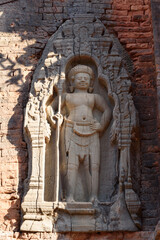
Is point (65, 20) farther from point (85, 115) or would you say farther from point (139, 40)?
point (85, 115)

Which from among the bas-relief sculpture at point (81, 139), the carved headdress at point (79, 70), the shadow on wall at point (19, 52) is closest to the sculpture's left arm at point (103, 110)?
the bas-relief sculpture at point (81, 139)

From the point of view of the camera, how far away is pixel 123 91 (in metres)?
9.10

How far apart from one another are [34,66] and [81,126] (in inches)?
57.3

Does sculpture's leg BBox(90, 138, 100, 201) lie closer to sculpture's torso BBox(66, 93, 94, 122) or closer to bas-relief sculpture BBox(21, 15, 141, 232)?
bas-relief sculpture BBox(21, 15, 141, 232)

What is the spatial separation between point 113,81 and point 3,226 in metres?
2.74

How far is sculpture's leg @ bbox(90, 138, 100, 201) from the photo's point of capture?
8562 mm

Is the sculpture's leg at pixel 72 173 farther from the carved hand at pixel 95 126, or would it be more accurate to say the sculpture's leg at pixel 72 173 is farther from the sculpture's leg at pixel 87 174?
the carved hand at pixel 95 126

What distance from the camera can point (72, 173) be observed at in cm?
866

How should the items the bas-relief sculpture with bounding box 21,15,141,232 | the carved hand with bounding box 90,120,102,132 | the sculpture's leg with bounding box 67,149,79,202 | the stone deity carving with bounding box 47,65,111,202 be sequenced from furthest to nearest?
1. the carved hand with bounding box 90,120,102,132
2. the stone deity carving with bounding box 47,65,111,202
3. the sculpture's leg with bounding box 67,149,79,202
4. the bas-relief sculpture with bounding box 21,15,141,232

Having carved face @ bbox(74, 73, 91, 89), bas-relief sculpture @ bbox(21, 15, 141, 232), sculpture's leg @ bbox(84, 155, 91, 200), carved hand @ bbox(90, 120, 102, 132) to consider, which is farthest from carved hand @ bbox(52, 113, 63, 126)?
sculpture's leg @ bbox(84, 155, 91, 200)

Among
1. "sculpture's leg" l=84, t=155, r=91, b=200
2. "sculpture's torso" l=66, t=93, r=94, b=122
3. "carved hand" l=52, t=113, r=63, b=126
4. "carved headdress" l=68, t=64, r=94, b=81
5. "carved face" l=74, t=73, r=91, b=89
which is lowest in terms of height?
"sculpture's leg" l=84, t=155, r=91, b=200

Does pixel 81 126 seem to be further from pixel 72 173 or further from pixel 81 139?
pixel 72 173

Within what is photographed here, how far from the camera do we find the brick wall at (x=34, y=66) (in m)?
8.64

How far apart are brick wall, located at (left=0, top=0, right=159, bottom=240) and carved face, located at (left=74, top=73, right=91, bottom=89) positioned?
77 centimetres
